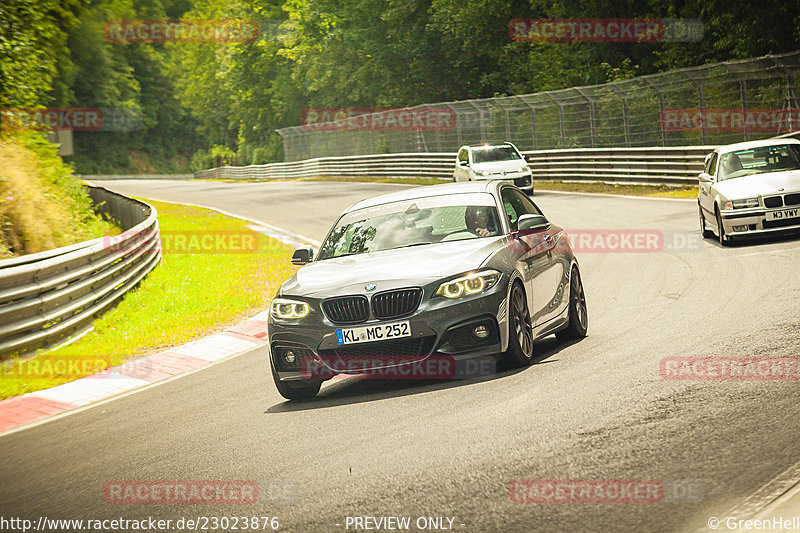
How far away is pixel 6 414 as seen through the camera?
8.91 m

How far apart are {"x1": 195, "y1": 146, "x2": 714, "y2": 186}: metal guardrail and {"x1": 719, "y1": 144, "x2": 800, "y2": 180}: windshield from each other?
9.73m

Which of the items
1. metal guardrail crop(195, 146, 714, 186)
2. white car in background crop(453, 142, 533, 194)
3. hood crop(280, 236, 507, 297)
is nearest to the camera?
hood crop(280, 236, 507, 297)

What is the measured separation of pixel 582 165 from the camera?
1287 inches

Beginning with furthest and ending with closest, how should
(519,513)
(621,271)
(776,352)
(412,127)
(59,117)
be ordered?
(59,117)
(412,127)
(621,271)
(776,352)
(519,513)

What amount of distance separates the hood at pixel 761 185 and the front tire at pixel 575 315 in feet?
20.3

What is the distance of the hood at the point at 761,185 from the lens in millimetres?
14453

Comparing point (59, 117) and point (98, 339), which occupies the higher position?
point (59, 117)

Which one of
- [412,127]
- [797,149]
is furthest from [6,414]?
[412,127]

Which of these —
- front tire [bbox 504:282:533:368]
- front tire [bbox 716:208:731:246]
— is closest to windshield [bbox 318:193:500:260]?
front tire [bbox 504:282:533:368]

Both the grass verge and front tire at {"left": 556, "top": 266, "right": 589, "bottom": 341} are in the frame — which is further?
the grass verge

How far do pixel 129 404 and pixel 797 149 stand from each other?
11.1 m

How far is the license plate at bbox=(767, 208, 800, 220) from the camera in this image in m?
14.4

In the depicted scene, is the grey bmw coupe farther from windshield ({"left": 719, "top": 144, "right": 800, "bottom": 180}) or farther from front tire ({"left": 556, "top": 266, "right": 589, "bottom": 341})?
windshield ({"left": 719, "top": 144, "right": 800, "bottom": 180})

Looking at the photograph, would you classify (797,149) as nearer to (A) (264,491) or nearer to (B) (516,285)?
(B) (516,285)
